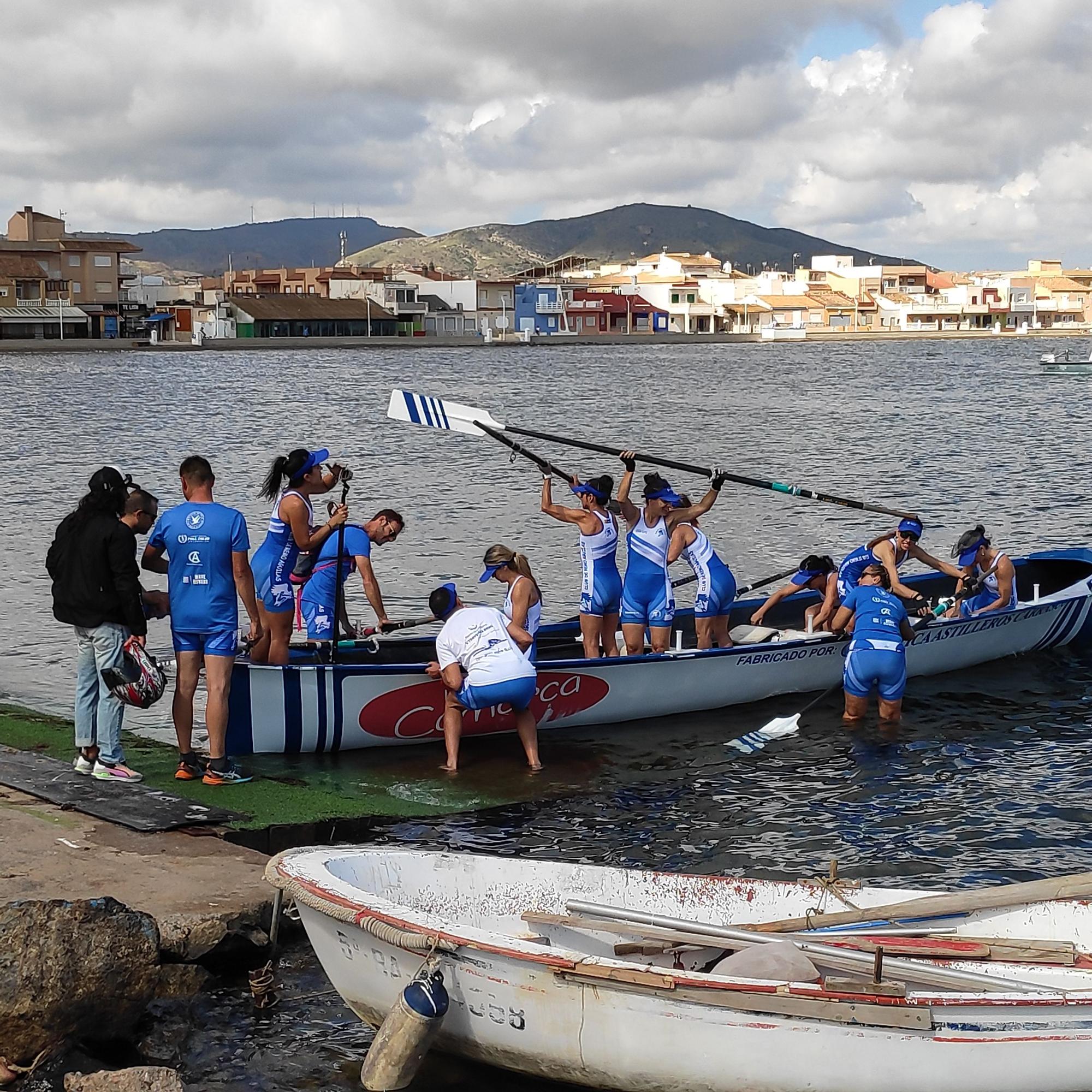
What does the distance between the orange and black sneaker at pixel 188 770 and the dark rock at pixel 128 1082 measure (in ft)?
13.8

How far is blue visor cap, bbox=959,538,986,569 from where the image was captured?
15258mm

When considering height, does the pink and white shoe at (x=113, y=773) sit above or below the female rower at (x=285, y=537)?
below

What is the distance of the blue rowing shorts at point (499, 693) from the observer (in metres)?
10.9

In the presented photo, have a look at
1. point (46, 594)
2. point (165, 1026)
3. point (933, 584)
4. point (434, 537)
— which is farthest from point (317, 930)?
point (434, 537)

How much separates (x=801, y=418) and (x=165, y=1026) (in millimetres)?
53251

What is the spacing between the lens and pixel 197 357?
118125mm

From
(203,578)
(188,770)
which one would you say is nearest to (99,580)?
(203,578)

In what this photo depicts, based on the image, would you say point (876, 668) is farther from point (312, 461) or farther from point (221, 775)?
point (221, 775)

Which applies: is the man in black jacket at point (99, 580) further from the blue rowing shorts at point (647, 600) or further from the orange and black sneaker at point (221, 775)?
the blue rowing shorts at point (647, 600)

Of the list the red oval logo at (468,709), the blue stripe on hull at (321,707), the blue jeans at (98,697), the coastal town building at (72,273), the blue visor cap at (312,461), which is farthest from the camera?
the coastal town building at (72,273)

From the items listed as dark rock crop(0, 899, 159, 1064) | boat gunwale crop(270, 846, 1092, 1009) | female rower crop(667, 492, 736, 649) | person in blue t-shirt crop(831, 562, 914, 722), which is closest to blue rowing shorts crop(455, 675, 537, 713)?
female rower crop(667, 492, 736, 649)

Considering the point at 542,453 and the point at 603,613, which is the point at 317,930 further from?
the point at 542,453

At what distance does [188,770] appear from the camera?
1023cm

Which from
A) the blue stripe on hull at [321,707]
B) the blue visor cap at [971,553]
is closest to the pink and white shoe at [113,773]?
the blue stripe on hull at [321,707]
